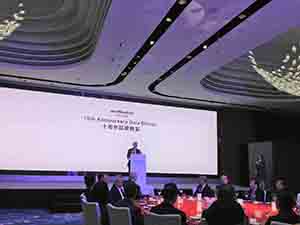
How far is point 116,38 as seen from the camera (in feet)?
25.2

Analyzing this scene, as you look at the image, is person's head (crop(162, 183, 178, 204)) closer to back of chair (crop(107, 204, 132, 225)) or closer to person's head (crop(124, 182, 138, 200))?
back of chair (crop(107, 204, 132, 225))

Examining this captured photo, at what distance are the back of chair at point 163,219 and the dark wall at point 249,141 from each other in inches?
437

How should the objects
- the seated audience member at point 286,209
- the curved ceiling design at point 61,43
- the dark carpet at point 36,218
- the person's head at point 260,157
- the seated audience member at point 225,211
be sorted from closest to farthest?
the seated audience member at point 286,209 → the seated audience member at point 225,211 → the curved ceiling design at point 61,43 → the dark carpet at point 36,218 → the person's head at point 260,157

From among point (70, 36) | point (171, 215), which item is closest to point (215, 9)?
point (171, 215)

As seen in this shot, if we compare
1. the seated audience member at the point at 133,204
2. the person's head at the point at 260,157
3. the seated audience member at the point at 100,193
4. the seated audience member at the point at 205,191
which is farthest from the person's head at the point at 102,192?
the person's head at the point at 260,157

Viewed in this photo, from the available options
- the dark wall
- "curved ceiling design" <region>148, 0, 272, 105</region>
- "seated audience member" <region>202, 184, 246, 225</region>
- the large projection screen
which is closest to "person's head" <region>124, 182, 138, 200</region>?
"seated audience member" <region>202, 184, 246, 225</region>

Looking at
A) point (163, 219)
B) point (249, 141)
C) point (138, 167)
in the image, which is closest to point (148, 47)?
point (138, 167)

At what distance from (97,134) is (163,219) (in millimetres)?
8871

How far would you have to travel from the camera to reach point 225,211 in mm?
3525

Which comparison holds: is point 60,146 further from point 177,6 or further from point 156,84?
point 177,6

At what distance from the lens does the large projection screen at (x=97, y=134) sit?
450 inches

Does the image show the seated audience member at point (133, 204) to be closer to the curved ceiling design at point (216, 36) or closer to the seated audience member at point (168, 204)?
the seated audience member at point (168, 204)

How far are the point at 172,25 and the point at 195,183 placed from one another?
816 centimetres

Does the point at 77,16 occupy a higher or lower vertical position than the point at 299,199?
higher
